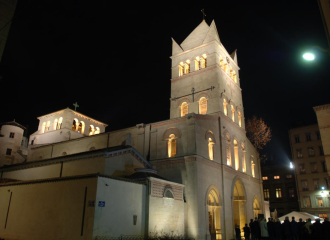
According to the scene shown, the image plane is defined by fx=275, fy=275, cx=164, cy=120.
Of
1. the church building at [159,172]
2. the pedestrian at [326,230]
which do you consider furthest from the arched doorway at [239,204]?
the pedestrian at [326,230]

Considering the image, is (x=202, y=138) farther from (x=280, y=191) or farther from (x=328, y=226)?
(x=280, y=191)

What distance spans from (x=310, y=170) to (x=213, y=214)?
27.8 m

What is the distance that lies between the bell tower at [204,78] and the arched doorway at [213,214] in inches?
354

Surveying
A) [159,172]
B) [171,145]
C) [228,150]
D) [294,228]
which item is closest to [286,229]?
[294,228]

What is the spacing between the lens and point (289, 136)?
167 feet

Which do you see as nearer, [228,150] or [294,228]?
[294,228]

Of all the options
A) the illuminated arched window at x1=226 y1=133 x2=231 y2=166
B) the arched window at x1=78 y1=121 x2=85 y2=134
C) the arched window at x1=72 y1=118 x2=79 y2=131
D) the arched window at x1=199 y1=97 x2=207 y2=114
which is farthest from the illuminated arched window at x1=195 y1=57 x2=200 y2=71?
the arched window at x1=72 y1=118 x2=79 y2=131

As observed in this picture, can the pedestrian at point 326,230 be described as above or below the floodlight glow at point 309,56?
below

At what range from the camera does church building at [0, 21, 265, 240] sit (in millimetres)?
17328

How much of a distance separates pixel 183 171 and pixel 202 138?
12.9 ft

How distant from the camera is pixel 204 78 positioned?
110 ft

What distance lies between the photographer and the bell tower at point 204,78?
3234 centimetres

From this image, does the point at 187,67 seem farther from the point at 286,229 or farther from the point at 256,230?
the point at 286,229

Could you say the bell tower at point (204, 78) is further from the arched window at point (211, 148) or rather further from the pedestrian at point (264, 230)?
the pedestrian at point (264, 230)
